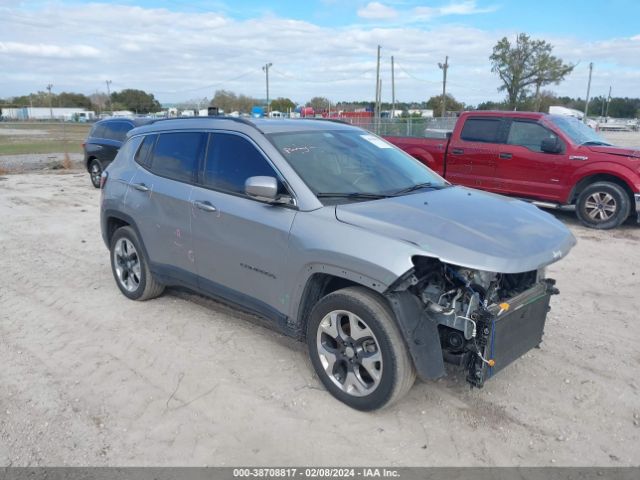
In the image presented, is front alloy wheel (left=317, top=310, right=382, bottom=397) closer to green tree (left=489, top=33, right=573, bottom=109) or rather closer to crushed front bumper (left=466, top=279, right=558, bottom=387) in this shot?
crushed front bumper (left=466, top=279, right=558, bottom=387)

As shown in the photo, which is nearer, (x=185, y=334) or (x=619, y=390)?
(x=619, y=390)

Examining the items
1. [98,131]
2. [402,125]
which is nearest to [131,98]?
[402,125]

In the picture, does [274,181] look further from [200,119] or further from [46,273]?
[46,273]

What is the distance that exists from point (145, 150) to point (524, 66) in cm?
5796

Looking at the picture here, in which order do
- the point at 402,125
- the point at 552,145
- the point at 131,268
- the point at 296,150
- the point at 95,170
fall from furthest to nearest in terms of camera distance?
the point at 402,125 < the point at 95,170 < the point at 552,145 < the point at 131,268 < the point at 296,150

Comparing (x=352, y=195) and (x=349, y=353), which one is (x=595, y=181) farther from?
(x=349, y=353)

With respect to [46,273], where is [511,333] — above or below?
above

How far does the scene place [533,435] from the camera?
10.4ft

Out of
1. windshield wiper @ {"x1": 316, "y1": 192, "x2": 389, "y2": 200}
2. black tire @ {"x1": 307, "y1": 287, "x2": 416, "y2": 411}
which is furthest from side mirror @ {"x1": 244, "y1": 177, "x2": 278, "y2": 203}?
black tire @ {"x1": 307, "y1": 287, "x2": 416, "y2": 411}

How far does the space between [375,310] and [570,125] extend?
25.9ft

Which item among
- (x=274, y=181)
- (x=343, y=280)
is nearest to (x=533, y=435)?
(x=343, y=280)

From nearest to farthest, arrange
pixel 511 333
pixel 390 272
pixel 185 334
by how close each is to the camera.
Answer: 1. pixel 390 272
2. pixel 511 333
3. pixel 185 334

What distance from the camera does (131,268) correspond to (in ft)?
17.5

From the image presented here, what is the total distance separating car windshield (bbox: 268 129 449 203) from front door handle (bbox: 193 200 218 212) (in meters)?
0.73
